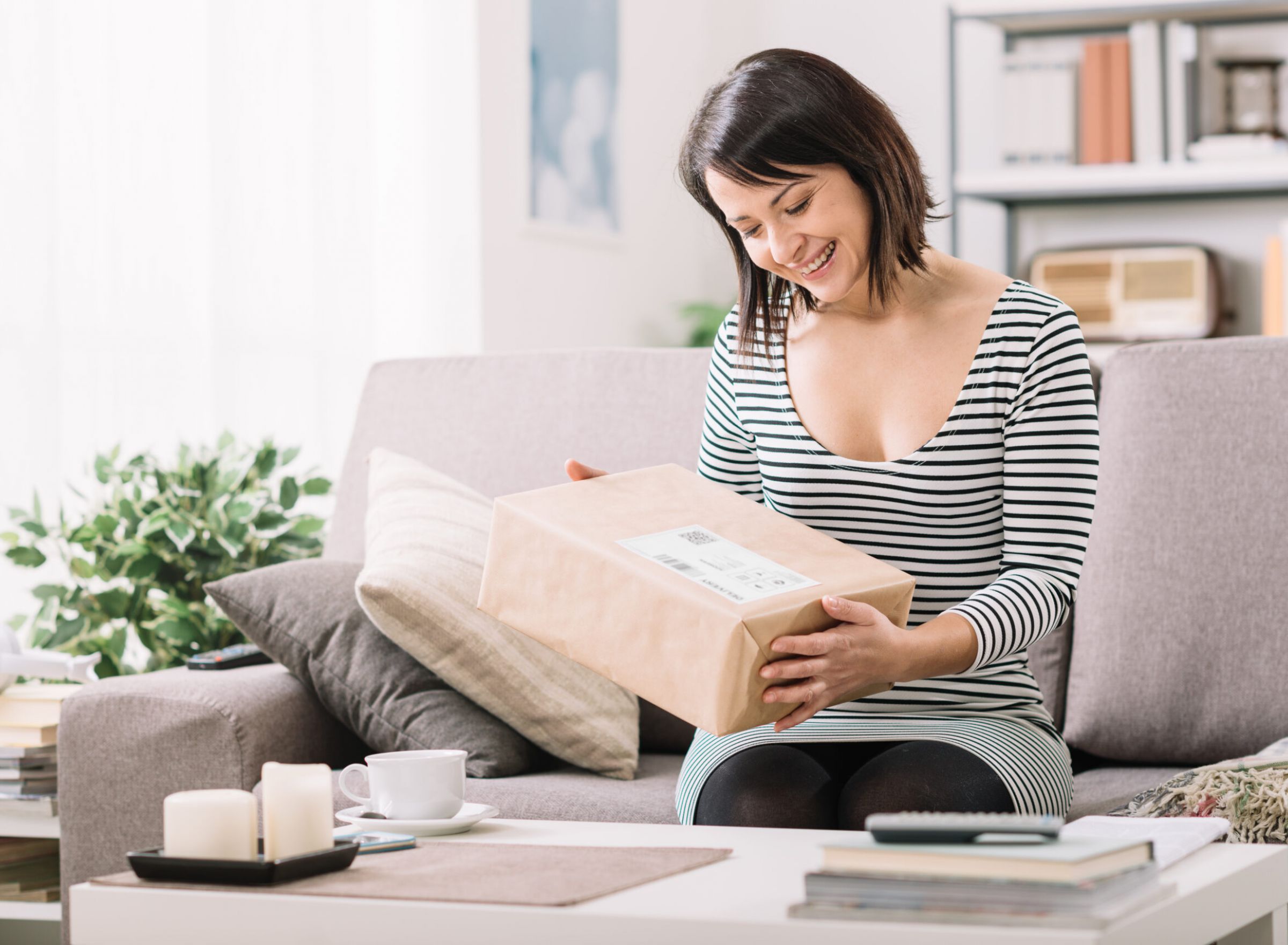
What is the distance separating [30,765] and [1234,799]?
4.15ft

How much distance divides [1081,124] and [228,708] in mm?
2692

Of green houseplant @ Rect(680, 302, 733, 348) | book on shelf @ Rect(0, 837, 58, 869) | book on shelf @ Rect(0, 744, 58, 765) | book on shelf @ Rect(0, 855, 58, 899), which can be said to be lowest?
book on shelf @ Rect(0, 855, 58, 899)

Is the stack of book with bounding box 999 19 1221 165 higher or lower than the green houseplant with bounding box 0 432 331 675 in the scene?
higher

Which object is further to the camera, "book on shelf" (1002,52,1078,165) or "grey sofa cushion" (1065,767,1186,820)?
"book on shelf" (1002,52,1078,165)

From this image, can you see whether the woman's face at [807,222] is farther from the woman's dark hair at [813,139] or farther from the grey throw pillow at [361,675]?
the grey throw pillow at [361,675]

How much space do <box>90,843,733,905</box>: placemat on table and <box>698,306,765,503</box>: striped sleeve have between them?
52cm

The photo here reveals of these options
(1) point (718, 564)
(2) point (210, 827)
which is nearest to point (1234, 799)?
(1) point (718, 564)

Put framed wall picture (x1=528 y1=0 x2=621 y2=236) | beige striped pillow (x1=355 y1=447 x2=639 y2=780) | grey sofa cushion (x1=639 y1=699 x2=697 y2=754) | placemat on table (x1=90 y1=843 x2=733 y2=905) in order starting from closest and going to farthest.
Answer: placemat on table (x1=90 y1=843 x2=733 y2=905), beige striped pillow (x1=355 y1=447 x2=639 y2=780), grey sofa cushion (x1=639 y1=699 x2=697 y2=754), framed wall picture (x1=528 y1=0 x2=621 y2=236)

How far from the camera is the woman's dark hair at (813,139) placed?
4.31ft

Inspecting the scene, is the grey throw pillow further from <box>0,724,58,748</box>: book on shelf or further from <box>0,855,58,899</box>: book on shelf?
<box>0,855,58,899</box>: book on shelf

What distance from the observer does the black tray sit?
3.10ft

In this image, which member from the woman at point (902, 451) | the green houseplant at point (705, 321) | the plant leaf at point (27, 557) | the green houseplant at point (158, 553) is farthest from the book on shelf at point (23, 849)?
the green houseplant at point (705, 321)

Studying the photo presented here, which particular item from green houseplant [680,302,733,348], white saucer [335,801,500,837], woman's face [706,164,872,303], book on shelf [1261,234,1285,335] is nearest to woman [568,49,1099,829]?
woman's face [706,164,872,303]

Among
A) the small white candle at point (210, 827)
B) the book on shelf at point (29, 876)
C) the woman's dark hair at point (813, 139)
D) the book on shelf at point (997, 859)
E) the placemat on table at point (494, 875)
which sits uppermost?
the woman's dark hair at point (813, 139)
